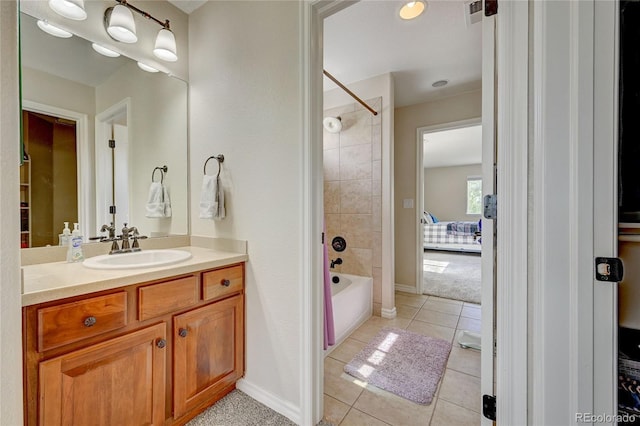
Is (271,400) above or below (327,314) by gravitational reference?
below

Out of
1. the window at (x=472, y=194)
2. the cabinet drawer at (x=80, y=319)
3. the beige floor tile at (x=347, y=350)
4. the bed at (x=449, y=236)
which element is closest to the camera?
the cabinet drawer at (x=80, y=319)

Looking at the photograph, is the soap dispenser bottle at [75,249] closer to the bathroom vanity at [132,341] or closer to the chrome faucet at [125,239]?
the bathroom vanity at [132,341]

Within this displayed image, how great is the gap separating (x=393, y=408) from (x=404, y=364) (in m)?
0.42

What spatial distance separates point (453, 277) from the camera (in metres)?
3.96

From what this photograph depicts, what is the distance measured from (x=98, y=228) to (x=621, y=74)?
239 centimetres

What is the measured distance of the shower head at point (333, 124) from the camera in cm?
278

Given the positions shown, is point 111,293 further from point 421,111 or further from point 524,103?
point 421,111

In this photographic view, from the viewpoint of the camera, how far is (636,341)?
32.1 inches

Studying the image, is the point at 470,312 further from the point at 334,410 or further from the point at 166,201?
the point at 166,201

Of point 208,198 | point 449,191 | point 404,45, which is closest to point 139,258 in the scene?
point 208,198

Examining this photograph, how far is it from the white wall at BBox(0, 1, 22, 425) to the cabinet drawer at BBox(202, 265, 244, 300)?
68 cm

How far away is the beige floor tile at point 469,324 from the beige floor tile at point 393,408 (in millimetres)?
1152

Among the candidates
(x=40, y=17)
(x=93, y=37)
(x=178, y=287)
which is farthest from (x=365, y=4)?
(x=178, y=287)

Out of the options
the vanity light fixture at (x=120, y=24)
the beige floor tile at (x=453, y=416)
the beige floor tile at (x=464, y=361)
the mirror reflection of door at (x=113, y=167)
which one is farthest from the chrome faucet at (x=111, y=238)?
the beige floor tile at (x=464, y=361)
